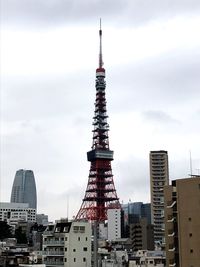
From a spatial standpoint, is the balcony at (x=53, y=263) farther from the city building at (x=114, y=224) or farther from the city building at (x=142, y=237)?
the city building at (x=114, y=224)

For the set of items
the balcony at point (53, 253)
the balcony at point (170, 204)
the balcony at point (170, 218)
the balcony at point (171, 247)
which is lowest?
the balcony at point (53, 253)

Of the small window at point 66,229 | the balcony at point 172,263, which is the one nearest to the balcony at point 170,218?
the balcony at point 172,263

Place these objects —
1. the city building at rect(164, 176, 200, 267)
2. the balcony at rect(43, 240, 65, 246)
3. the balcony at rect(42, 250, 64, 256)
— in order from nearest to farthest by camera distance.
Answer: the city building at rect(164, 176, 200, 267), the balcony at rect(42, 250, 64, 256), the balcony at rect(43, 240, 65, 246)

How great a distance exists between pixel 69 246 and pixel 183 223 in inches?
449

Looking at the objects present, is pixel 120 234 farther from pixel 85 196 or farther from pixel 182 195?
pixel 182 195

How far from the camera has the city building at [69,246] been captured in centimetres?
3966

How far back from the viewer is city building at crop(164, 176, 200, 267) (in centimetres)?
3178

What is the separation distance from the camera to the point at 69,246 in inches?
1558

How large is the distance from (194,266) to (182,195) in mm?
4811

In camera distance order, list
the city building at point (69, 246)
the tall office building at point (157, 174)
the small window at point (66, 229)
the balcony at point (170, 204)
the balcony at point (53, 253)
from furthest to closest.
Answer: the tall office building at point (157, 174) → the small window at point (66, 229) → the balcony at point (53, 253) → the city building at point (69, 246) → the balcony at point (170, 204)

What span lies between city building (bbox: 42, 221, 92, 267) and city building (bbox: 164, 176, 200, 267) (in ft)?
30.5

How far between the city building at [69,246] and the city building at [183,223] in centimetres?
930

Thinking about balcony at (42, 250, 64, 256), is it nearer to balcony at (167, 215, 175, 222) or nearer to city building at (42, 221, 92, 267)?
city building at (42, 221, 92, 267)

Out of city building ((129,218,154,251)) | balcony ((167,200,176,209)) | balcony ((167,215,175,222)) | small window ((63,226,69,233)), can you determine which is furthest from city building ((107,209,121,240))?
balcony ((167,200,176,209))
